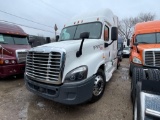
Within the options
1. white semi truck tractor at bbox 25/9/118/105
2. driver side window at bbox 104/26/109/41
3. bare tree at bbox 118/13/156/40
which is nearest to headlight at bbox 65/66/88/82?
white semi truck tractor at bbox 25/9/118/105

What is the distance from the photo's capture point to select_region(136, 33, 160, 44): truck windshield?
6180 mm

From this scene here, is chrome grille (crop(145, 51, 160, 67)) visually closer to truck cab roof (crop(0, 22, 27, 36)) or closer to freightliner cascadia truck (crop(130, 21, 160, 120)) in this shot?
freightliner cascadia truck (crop(130, 21, 160, 120))

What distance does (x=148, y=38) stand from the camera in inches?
251

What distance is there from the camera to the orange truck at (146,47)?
506 cm

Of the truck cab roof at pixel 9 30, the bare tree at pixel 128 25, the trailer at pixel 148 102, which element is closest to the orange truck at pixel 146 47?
the trailer at pixel 148 102

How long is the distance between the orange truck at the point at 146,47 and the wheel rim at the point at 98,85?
2.12m

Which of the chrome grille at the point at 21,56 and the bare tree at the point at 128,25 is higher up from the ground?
the bare tree at the point at 128,25

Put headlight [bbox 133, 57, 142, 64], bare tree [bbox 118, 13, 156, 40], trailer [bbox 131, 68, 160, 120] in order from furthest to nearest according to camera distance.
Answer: bare tree [bbox 118, 13, 156, 40], headlight [bbox 133, 57, 142, 64], trailer [bbox 131, 68, 160, 120]

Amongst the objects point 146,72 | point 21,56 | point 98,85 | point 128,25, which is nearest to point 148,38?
point 146,72

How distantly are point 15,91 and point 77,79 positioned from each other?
294 cm

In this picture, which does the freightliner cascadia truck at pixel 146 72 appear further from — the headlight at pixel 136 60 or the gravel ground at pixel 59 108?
the gravel ground at pixel 59 108

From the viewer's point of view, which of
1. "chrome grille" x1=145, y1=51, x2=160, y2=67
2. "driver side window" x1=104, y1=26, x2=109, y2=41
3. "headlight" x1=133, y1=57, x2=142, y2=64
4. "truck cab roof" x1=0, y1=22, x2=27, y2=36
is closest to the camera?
"driver side window" x1=104, y1=26, x2=109, y2=41

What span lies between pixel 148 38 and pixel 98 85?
3978mm

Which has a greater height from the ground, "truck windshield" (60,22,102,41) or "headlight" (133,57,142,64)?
"truck windshield" (60,22,102,41)
